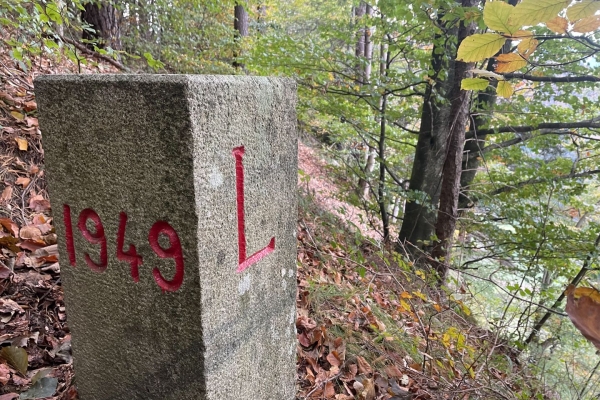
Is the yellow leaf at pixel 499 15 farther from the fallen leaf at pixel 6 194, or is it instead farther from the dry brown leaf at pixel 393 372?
the fallen leaf at pixel 6 194

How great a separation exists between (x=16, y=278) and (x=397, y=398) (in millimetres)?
2086

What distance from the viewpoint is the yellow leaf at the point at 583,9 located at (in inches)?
31.8

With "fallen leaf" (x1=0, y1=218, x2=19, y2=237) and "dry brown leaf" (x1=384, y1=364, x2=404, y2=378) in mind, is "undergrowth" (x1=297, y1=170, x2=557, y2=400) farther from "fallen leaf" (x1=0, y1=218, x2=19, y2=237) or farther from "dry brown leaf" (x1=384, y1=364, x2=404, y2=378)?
"fallen leaf" (x1=0, y1=218, x2=19, y2=237)

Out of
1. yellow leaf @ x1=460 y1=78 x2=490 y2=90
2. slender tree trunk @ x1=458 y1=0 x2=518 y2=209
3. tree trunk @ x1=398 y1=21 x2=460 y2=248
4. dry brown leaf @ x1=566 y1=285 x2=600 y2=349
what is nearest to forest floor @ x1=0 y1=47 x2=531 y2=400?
yellow leaf @ x1=460 y1=78 x2=490 y2=90


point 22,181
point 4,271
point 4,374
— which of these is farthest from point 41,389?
point 22,181

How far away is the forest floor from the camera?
1659 mm

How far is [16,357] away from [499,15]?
6.80 feet

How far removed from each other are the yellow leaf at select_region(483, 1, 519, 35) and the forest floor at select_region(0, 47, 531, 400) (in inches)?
62.1

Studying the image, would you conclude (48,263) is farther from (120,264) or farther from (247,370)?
(247,370)

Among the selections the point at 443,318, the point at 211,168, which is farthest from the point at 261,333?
the point at 443,318

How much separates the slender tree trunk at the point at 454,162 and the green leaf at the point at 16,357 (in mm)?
2850

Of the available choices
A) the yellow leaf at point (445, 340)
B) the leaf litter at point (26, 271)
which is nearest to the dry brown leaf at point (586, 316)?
the leaf litter at point (26, 271)

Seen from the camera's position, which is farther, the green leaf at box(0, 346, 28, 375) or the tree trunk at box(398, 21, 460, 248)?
the tree trunk at box(398, 21, 460, 248)

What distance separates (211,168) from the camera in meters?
1.00
